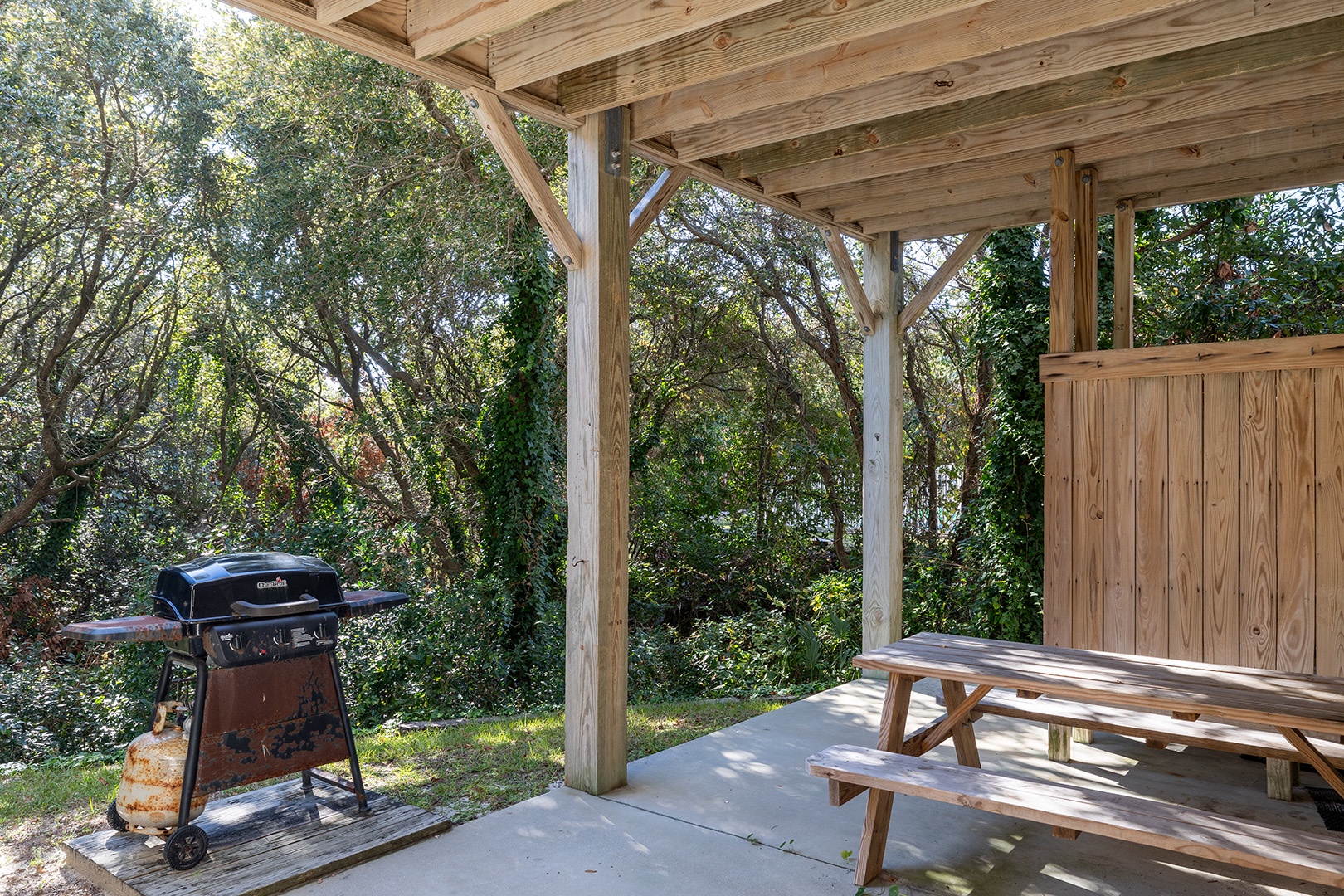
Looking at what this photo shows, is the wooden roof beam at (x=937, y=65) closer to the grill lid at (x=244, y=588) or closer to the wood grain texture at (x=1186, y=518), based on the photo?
the wood grain texture at (x=1186, y=518)

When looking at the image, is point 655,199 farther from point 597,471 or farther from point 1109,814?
point 1109,814

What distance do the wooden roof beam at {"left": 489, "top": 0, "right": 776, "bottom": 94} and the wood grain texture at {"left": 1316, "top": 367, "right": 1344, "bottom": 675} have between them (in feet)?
9.46

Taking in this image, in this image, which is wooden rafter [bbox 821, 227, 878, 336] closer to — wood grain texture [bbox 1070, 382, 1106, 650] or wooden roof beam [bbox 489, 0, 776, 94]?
wood grain texture [bbox 1070, 382, 1106, 650]

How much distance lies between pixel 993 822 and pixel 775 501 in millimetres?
6816

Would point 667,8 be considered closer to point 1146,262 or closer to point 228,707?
point 228,707

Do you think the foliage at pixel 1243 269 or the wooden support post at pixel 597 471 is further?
the foliage at pixel 1243 269

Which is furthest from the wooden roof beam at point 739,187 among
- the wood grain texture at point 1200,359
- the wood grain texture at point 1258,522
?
the wood grain texture at point 1258,522

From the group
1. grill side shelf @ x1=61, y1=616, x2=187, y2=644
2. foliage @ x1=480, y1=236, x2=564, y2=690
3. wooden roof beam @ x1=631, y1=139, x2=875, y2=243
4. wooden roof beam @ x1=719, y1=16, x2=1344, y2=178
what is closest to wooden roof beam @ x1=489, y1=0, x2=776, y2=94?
wooden roof beam @ x1=631, y1=139, x2=875, y2=243

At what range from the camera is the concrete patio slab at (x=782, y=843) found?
9.36 feet

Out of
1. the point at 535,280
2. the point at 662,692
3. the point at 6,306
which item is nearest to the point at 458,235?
the point at 535,280

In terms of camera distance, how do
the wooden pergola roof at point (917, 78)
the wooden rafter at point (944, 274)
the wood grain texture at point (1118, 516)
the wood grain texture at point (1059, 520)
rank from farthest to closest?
the wooden rafter at point (944, 274), the wood grain texture at point (1059, 520), the wood grain texture at point (1118, 516), the wooden pergola roof at point (917, 78)

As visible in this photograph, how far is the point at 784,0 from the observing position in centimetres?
304

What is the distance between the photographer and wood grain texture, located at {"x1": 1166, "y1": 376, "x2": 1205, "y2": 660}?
3912mm

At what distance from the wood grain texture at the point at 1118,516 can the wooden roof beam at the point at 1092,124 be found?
47.2 inches
